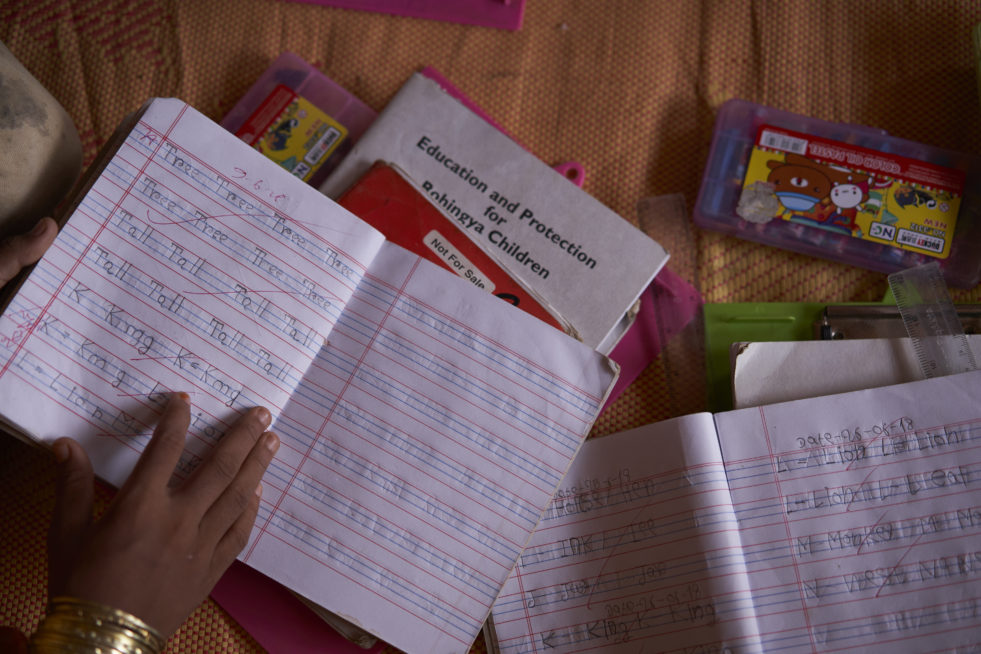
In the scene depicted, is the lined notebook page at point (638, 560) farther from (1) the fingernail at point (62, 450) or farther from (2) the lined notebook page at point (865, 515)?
(1) the fingernail at point (62, 450)

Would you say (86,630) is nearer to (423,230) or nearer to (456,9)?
(423,230)

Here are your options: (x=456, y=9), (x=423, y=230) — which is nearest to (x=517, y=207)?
(x=423, y=230)

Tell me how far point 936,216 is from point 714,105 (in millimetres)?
220

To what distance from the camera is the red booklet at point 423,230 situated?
0.57 metres

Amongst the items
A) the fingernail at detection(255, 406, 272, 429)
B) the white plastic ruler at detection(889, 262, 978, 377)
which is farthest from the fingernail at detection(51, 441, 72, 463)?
the white plastic ruler at detection(889, 262, 978, 377)

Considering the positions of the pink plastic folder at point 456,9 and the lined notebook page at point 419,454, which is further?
the pink plastic folder at point 456,9

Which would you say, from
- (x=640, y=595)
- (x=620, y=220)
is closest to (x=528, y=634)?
(x=640, y=595)

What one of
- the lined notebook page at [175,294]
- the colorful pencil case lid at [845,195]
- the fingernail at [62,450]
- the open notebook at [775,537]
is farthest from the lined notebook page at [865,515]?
the fingernail at [62,450]

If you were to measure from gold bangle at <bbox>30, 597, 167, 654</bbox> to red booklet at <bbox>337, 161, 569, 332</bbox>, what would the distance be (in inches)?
13.2

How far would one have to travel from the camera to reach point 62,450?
44cm

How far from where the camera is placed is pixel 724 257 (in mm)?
614

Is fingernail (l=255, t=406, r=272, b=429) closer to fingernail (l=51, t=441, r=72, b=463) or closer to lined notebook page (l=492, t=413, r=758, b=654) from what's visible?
fingernail (l=51, t=441, r=72, b=463)

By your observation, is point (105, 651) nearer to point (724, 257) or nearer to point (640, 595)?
point (640, 595)

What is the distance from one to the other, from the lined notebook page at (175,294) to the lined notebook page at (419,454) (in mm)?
35
